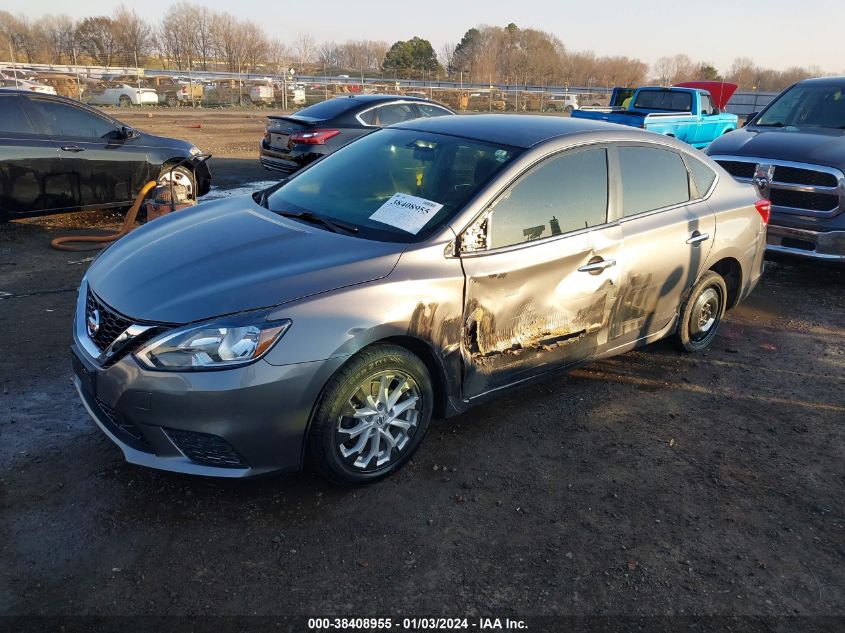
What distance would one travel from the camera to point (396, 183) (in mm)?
4035

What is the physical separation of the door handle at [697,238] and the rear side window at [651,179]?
258 mm

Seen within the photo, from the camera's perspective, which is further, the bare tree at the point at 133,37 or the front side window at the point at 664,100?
the bare tree at the point at 133,37

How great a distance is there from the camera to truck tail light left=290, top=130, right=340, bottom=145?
1029cm

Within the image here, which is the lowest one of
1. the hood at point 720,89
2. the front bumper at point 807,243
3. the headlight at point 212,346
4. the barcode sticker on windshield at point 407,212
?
the front bumper at point 807,243

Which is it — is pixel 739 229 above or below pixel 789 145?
below

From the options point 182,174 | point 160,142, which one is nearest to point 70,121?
point 160,142

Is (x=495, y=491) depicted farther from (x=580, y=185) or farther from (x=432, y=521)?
(x=580, y=185)

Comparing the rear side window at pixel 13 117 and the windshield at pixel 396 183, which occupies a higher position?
the rear side window at pixel 13 117

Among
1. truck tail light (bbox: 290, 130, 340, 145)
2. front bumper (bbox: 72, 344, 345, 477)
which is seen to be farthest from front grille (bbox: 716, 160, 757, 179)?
front bumper (bbox: 72, 344, 345, 477)

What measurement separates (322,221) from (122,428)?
1516 mm

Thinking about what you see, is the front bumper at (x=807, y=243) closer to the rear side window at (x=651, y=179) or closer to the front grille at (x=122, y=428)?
the rear side window at (x=651, y=179)

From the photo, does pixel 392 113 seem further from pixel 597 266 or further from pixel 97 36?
pixel 97 36

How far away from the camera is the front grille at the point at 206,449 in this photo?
2.94 metres

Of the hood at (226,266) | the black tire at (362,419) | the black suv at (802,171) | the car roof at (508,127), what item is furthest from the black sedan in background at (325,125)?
the black tire at (362,419)
